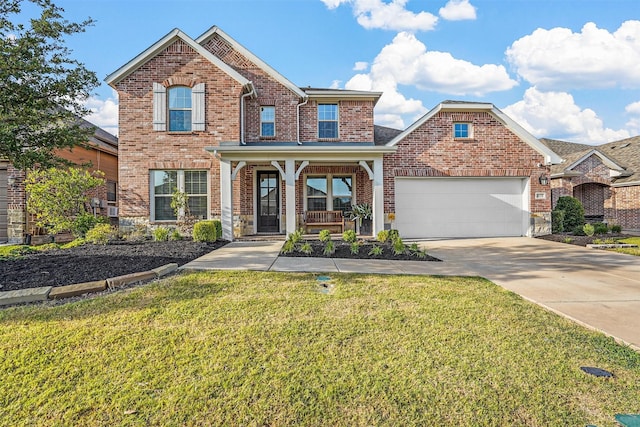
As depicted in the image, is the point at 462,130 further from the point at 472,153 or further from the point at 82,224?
the point at 82,224

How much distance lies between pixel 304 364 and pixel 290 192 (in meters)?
8.59

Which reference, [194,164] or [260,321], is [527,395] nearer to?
[260,321]

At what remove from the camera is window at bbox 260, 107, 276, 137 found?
1309 centimetres

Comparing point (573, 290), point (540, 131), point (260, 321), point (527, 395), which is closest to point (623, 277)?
point (573, 290)

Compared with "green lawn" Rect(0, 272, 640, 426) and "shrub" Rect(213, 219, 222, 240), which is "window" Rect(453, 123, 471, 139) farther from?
"green lawn" Rect(0, 272, 640, 426)

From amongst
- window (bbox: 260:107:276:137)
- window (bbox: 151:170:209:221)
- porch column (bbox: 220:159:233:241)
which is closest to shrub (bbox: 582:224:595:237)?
window (bbox: 260:107:276:137)

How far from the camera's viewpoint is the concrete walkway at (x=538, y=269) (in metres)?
4.29

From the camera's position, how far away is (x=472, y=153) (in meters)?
12.7

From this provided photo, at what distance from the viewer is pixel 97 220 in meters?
10.5

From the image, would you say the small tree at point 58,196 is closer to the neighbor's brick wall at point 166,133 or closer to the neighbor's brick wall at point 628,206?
the neighbor's brick wall at point 166,133

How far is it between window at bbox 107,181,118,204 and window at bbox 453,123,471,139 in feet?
48.2

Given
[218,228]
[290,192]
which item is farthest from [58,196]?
[290,192]

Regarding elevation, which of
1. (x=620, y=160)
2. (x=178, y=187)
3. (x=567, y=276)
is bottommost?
(x=567, y=276)

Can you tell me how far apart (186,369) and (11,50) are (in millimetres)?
7370
